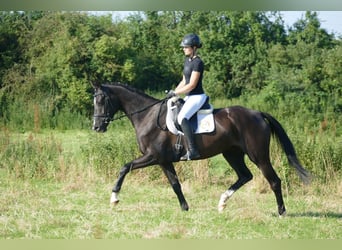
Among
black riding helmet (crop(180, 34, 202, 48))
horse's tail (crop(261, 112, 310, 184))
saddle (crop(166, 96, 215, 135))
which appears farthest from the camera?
horse's tail (crop(261, 112, 310, 184))

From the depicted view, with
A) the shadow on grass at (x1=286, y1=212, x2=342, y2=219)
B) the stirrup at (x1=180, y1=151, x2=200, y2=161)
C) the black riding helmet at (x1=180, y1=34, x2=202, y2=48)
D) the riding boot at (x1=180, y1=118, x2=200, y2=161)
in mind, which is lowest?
the shadow on grass at (x1=286, y1=212, x2=342, y2=219)

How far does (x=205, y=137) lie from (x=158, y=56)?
3818 mm

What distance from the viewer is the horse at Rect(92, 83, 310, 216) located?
5.80 metres

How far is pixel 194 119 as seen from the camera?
19.2 feet

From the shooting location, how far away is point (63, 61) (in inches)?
345

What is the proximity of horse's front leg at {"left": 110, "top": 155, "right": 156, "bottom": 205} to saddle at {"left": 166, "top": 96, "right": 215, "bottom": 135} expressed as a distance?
0.39 m

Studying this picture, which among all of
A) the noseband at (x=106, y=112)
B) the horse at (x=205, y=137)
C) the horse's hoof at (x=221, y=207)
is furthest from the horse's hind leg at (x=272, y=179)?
the noseband at (x=106, y=112)

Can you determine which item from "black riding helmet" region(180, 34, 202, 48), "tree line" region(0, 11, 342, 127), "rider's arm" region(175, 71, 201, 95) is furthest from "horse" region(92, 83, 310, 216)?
"tree line" region(0, 11, 342, 127)

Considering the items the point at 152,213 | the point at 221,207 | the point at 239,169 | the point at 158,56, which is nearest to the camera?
the point at 152,213

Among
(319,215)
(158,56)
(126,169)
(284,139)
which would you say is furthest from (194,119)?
(158,56)

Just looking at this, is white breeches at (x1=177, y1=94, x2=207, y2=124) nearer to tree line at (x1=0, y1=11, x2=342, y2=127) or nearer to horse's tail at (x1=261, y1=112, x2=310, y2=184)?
horse's tail at (x1=261, y1=112, x2=310, y2=184)

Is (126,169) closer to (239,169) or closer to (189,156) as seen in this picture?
(189,156)

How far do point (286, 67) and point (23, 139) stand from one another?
6.83m

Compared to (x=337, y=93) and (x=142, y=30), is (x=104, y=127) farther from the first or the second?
(x=337, y=93)
